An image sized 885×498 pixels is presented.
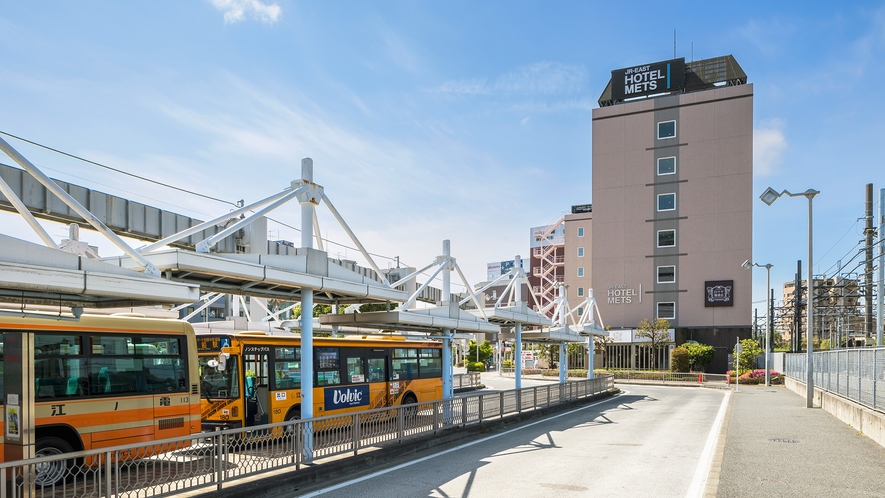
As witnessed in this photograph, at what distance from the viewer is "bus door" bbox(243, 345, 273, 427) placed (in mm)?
15562

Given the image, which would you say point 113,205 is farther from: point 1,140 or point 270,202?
point 1,140

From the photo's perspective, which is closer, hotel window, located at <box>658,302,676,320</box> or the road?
the road

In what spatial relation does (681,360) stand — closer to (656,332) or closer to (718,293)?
(656,332)

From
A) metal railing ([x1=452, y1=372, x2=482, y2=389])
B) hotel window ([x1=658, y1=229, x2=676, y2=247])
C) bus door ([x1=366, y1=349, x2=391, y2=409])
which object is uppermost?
hotel window ([x1=658, y1=229, x2=676, y2=247])

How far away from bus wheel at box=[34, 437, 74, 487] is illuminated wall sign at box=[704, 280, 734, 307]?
61.0 meters

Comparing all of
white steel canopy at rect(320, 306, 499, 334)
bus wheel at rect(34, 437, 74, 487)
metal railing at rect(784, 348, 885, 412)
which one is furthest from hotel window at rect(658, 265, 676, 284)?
bus wheel at rect(34, 437, 74, 487)

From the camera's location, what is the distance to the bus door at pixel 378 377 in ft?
63.5

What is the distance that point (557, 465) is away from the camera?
43.1 ft

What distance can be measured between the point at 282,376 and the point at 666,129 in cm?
5910

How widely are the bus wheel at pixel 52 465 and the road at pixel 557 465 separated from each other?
3.52m

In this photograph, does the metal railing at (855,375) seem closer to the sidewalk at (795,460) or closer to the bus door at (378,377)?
the sidewalk at (795,460)

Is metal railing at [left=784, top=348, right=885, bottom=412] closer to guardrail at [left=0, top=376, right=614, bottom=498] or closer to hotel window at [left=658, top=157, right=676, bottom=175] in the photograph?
guardrail at [left=0, top=376, right=614, bottom=498]

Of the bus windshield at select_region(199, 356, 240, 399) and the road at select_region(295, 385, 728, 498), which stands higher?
the bus windshield at select_region(199, 356, 240, 399)

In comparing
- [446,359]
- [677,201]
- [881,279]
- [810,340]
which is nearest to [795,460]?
[446,359]
